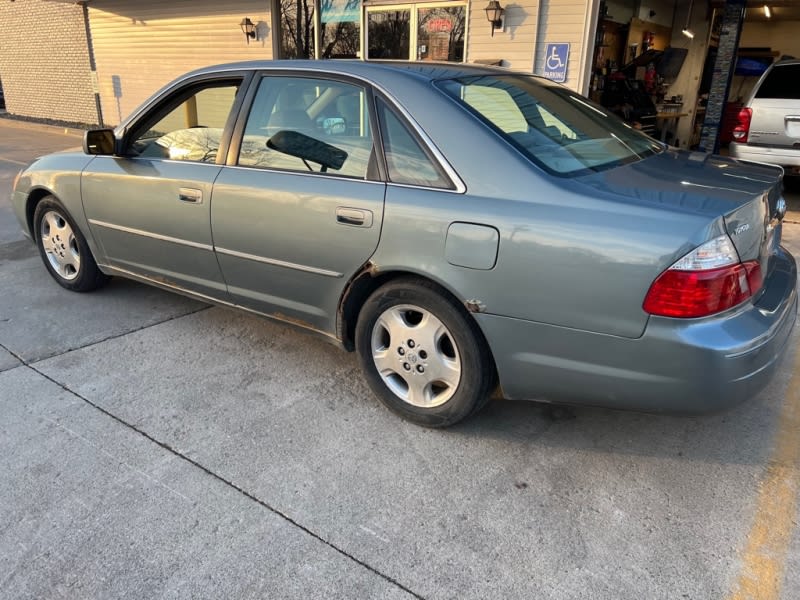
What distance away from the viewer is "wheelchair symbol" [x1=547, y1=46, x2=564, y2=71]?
884 cm

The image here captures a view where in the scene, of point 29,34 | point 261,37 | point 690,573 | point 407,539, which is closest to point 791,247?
point 690,573

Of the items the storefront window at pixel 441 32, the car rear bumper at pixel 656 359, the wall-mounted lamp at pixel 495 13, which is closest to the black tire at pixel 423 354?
the car rear bumper at pixel 656 359

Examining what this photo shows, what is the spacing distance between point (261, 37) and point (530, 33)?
18.0ft

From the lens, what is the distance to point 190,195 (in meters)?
3.54

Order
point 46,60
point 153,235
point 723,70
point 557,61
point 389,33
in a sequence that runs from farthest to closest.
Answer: point 46,60 < point 389,33 < point 723,70 < point 557,61 < point 153,235

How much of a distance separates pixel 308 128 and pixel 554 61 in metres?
6.70

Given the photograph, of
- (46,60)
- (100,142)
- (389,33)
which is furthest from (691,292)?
(46,60)

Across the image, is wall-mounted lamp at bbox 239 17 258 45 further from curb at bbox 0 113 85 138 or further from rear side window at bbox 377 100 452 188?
rear side window at bbox 377 100 452 188

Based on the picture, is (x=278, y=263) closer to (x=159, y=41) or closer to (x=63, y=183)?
(x=63, y=183)

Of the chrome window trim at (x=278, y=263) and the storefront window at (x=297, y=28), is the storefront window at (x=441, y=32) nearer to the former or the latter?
the storefront window at (x=297, y=28)

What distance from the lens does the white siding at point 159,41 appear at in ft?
40.1

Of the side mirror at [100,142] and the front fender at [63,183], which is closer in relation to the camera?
the side mirror at [100,142]

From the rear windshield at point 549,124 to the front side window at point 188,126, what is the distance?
1.46 meters

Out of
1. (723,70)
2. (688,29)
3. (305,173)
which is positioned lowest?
(305,173)
